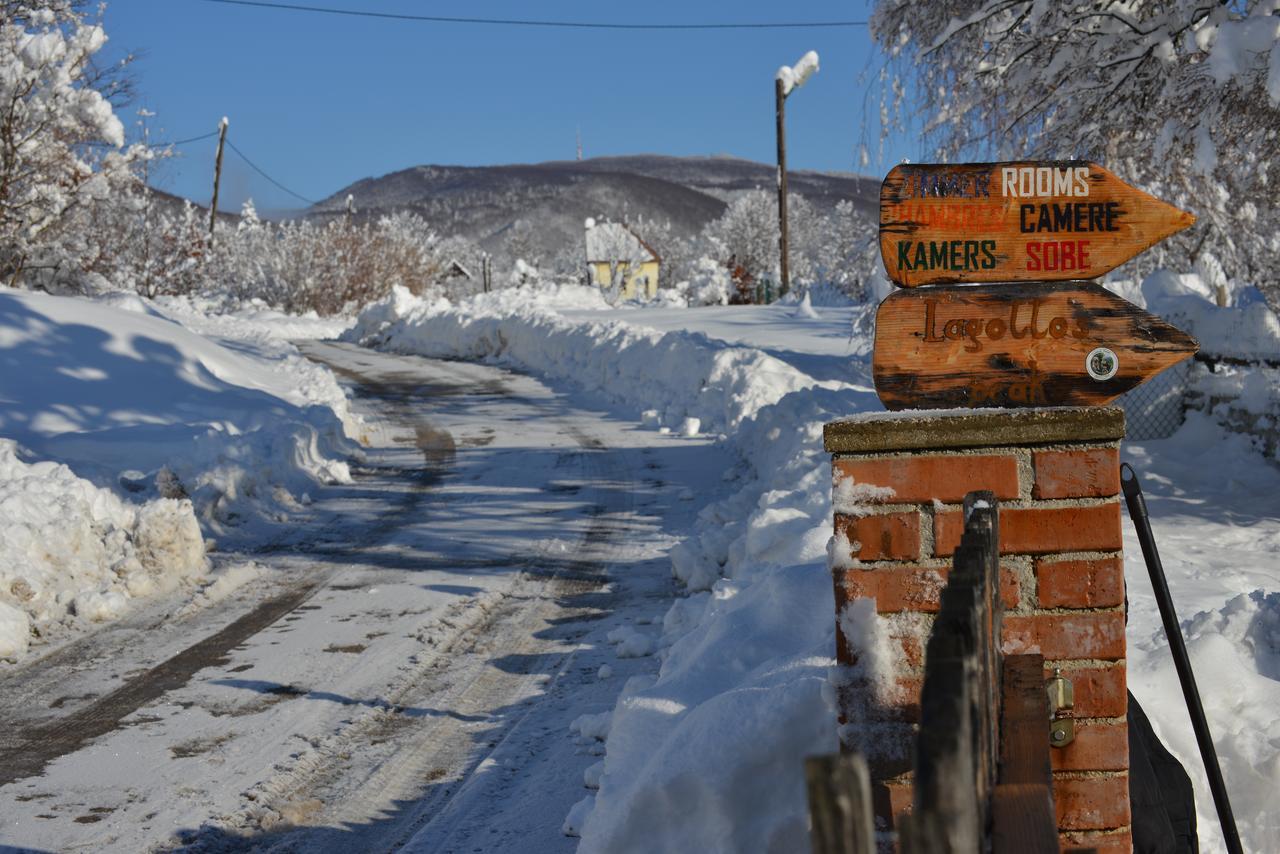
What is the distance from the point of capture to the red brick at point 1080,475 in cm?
236

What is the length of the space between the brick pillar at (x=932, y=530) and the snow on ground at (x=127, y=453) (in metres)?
5.23

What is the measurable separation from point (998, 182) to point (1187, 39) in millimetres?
6706

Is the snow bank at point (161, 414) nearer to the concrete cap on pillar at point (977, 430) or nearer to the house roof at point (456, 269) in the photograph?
the concrete cap on pillar at point (977, 430)

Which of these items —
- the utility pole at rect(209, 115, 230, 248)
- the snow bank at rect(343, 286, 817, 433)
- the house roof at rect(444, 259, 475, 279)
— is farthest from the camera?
the house roof at rect(444, 259, 475, 279)

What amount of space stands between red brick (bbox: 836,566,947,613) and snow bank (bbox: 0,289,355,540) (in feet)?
23.9

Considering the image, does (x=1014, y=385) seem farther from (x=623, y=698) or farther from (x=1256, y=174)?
(x=1256, y=174)

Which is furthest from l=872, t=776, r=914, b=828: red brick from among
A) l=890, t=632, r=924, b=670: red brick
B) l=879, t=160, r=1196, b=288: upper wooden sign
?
l=879, t=160, r=1196, b=288: upper wooden sign

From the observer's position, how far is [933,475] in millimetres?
2371

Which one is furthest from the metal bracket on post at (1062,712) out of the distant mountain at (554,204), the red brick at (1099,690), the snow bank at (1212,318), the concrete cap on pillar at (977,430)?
the distant mountain at (554,204)

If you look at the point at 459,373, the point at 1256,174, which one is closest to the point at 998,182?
the point at 1256,174

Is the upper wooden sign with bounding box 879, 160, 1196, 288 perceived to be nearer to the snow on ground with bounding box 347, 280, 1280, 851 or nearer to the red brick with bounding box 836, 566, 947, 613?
the red brick with bounding box 836, 566, 947, 613

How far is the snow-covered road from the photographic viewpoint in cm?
420

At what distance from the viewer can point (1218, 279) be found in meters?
16.0

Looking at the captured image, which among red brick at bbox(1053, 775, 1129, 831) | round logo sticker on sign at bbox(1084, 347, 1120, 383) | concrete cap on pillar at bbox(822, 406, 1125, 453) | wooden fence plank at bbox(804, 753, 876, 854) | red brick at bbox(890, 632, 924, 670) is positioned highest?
round logo sticker on sign at bbox(1084, 347, 1120, 383)
